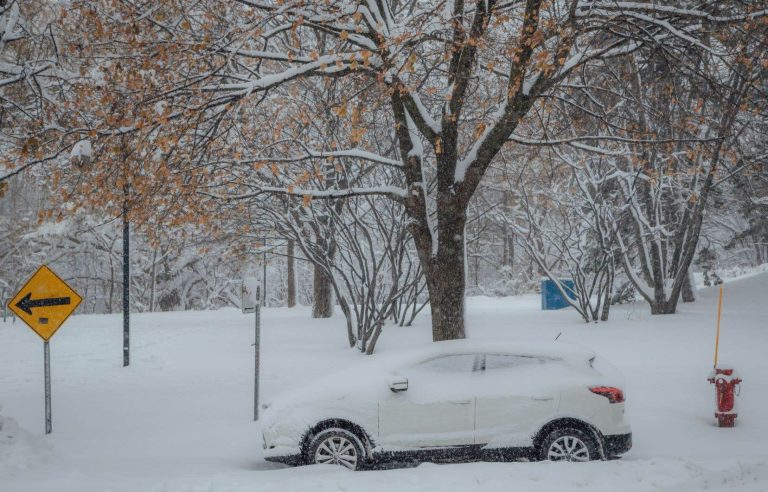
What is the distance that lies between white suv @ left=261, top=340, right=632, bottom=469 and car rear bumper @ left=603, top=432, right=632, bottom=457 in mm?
12

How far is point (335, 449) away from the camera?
7.48 m

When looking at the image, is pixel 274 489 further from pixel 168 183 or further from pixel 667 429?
pixel 667 429

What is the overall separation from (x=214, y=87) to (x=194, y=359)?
8861 mm

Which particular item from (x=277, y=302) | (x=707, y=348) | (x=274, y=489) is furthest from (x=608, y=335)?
(x=277, y=302)

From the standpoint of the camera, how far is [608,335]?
16281 mm

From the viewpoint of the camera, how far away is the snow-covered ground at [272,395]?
22.2 feet

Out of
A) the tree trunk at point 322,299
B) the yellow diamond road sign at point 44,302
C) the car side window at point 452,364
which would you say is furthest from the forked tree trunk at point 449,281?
the tree trunk at point 322,299

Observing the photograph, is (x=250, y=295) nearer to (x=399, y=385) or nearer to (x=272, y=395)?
(x=272, y=395)

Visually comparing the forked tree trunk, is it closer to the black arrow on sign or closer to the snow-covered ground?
the snow-covered ground

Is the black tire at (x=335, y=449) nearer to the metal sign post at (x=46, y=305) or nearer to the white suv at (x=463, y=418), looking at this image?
the white suv at (x=463, y=418)

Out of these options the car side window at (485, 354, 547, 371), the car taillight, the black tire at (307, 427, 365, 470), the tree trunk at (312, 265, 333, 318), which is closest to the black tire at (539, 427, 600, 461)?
the car taillight

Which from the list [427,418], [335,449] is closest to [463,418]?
[427,418]

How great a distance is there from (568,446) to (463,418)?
115 cm

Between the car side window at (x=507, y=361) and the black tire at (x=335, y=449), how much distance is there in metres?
1.65
